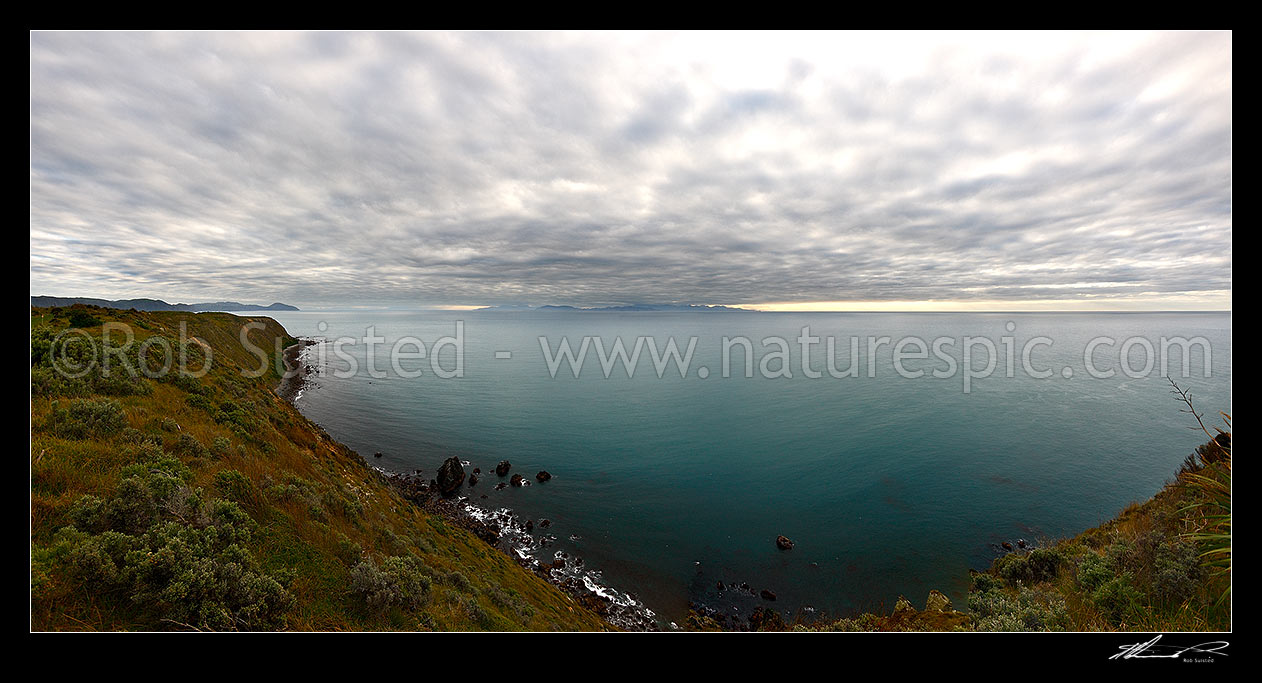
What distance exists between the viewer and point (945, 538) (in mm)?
25125

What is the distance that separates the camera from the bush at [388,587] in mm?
6504

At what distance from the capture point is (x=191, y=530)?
5.28 meters

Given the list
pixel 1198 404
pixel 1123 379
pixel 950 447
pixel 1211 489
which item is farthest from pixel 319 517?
pixel 1123 379

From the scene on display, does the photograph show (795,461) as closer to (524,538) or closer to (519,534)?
(524,538)

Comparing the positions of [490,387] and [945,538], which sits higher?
[490,387]

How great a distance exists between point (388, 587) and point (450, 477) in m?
27.3

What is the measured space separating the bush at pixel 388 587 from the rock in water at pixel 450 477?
25284 millimetres

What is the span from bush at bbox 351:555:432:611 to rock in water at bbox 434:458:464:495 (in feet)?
83.0

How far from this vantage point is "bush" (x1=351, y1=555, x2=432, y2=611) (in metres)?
6.50

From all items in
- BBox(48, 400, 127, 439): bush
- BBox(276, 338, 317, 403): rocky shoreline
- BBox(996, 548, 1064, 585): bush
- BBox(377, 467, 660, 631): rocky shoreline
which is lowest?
BBox(377, 467, 660, 631): rocky shoreline
